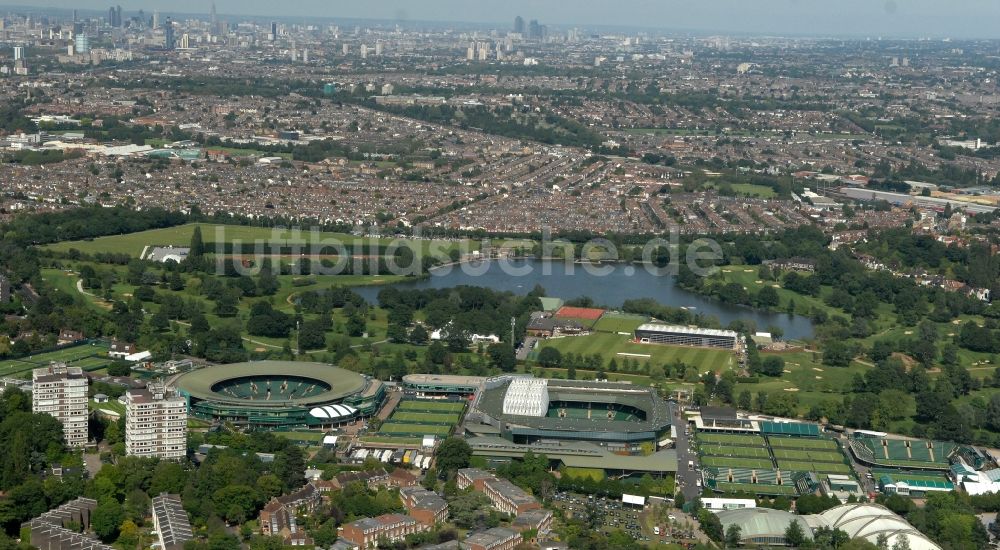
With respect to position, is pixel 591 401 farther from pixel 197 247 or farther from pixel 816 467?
pixel 197 247

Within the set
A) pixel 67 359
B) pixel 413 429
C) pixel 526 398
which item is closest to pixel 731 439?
pixel 526 398

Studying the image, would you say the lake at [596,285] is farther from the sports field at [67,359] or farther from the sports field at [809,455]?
the sports field at [809,455]

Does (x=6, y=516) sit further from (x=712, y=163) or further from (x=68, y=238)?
(x=712, y=163)

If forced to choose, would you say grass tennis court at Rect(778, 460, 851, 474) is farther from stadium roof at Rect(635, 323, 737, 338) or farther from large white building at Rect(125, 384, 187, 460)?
large white building at Rect(125, 384, 187, 460)

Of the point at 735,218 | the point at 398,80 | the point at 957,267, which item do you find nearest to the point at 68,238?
the point at 735,218

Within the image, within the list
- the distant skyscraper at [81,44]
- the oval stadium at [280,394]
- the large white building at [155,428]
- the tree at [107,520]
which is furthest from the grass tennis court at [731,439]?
Answer: the distant skyscraper at [81,44]
